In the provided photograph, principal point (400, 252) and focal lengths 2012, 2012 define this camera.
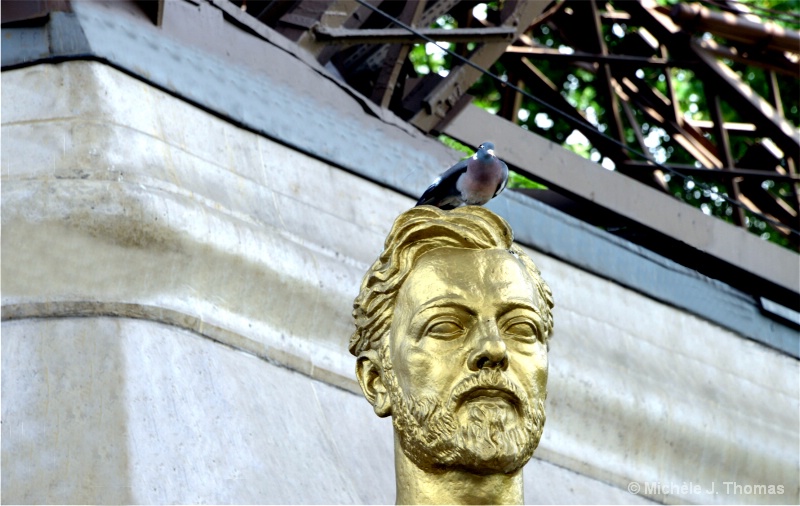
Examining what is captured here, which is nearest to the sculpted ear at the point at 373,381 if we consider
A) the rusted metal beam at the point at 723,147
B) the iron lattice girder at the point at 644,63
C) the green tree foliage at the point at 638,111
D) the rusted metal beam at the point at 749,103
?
the iron lattice girder at the point at 644,63

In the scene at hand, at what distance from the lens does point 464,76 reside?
9883mm

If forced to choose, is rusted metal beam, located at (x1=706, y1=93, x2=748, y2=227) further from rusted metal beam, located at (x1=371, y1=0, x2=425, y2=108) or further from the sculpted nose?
the sculpted nose

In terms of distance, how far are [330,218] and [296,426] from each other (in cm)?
125

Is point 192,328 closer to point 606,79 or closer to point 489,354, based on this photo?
point 489,354

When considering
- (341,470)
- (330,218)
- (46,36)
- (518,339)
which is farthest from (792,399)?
(518,339)

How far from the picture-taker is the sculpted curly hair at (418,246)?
489 cm

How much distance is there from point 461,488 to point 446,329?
371 millimetres

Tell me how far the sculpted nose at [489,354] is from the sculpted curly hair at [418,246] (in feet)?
0.82

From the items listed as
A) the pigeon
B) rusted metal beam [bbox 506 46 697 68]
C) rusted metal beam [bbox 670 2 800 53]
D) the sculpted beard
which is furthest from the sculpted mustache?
rusted metal beam [bbox 670 2 800 53]

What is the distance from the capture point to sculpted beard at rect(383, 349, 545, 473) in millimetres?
4566

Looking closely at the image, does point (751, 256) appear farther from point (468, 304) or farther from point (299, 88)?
point (468, 304)

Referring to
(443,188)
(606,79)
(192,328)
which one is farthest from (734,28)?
(443,188)

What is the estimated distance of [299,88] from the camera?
8625 mm

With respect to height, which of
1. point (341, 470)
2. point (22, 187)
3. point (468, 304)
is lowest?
point (341, 470)
